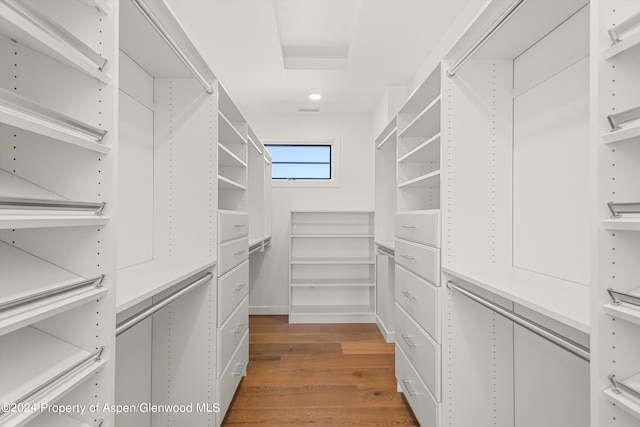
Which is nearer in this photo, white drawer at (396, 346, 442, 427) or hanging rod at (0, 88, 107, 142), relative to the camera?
hanging rod at (0, 88, 107, 142)

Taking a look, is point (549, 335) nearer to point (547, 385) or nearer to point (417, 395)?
point (547, 385)

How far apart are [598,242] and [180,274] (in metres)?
1.35

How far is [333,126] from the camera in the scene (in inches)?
168

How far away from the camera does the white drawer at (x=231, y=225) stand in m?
1.89

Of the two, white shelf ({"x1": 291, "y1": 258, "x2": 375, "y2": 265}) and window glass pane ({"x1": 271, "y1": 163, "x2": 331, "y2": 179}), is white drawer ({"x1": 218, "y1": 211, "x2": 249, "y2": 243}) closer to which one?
white shelf ({"x1": 291, "y1": 258, "x2": 375, "y2": 265})

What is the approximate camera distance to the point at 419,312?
1893mm

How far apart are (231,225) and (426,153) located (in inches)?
50.8

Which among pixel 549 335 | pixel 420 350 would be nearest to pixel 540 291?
pixel 549 335

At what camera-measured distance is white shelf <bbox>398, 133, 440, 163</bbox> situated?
1883 mm

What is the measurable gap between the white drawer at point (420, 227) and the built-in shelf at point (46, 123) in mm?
1392

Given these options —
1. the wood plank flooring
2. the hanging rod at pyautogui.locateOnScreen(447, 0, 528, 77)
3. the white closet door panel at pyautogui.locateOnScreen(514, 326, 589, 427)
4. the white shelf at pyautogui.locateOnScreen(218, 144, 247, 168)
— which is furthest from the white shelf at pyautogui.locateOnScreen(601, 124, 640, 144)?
the wood plank flooring

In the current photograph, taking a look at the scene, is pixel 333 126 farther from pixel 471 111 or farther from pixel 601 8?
pixel 601 8

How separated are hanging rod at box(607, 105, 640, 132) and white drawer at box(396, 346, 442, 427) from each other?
1386mm

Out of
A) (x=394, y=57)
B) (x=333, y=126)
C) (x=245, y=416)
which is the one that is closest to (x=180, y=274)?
(x=245, y=416)
